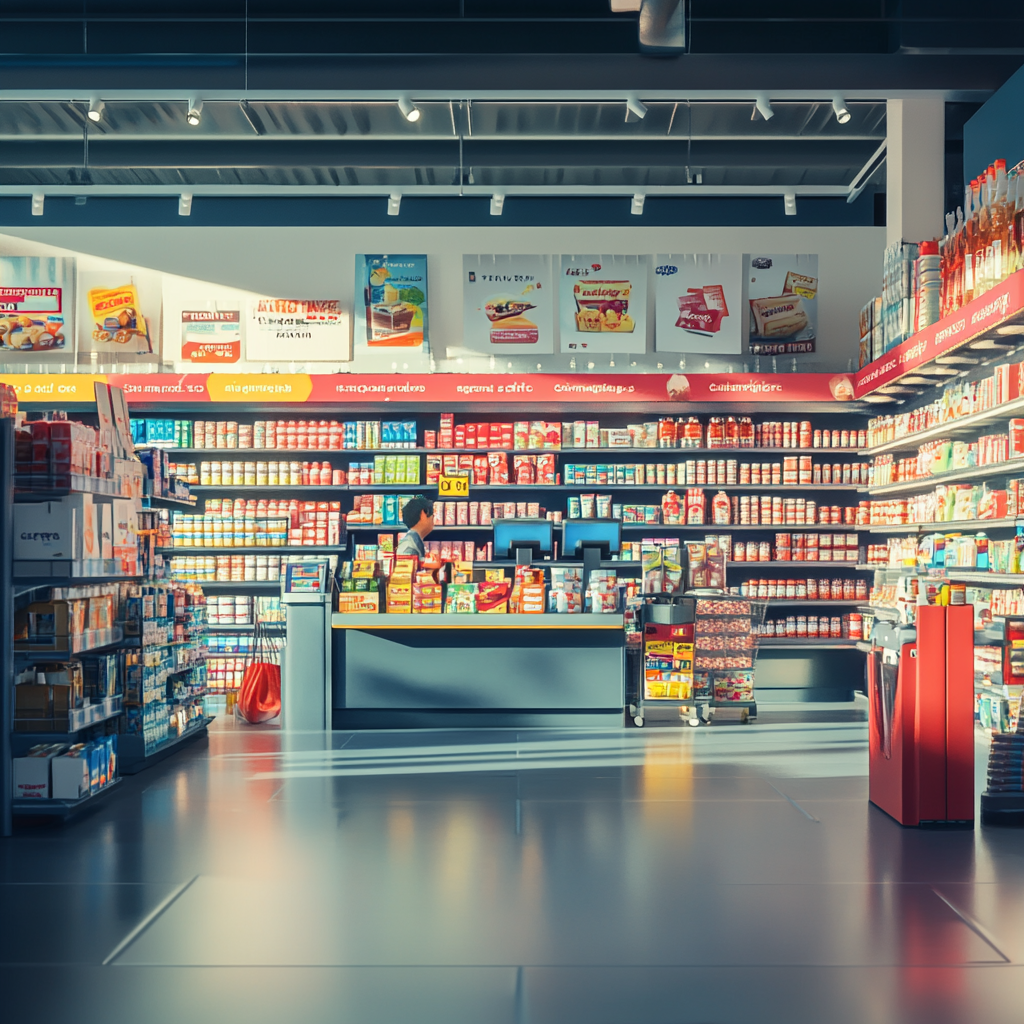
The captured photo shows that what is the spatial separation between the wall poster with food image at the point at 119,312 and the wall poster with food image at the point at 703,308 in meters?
4.80

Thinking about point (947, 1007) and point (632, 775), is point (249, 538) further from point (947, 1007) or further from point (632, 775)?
point (947, 1007)

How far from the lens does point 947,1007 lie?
2.52 metres

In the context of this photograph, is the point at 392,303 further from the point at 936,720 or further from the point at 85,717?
the point at 936,720

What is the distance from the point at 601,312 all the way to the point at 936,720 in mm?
5940

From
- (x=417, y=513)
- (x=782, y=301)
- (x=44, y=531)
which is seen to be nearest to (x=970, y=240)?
(x=782, y=301)

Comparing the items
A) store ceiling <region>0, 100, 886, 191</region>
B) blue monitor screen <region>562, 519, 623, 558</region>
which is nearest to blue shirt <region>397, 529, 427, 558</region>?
blue monitor screen <region>562, 519, 623, 558</region>

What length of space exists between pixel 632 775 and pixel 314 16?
558 centimetres

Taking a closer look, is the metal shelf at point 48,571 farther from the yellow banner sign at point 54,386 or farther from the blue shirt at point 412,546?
the yellow banner sign at point 54,386

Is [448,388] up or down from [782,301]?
down

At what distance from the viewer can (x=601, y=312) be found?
948 cm

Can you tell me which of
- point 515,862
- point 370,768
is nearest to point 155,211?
point 370,768

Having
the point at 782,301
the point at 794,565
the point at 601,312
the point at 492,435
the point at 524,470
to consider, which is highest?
the point at 782,301

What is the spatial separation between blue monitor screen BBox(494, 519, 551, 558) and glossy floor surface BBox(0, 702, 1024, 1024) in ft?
6.88

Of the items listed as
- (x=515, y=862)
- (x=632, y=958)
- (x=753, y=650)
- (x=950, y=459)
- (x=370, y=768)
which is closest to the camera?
(x=632, y=958)
